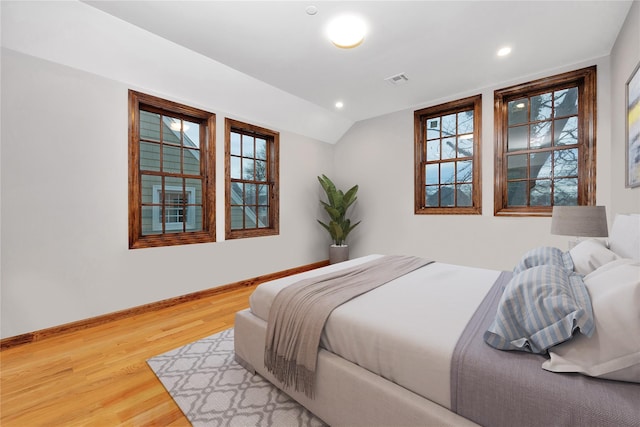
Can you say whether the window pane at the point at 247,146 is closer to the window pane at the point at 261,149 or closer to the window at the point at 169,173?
the window pane at the point at 261,149

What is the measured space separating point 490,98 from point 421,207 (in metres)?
1.66

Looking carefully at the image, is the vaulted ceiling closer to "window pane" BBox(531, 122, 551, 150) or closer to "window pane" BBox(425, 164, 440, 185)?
"window pane" BBox(531, 122, 551, 150)

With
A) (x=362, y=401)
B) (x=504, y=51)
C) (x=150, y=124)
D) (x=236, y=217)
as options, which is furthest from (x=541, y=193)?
(x=150, y=124)

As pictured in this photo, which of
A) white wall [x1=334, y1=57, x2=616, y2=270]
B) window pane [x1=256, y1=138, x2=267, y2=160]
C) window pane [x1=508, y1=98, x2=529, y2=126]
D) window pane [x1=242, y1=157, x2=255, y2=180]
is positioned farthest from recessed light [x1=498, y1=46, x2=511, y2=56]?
window pane [x1=242, y1=157, x2=255, y2=180]

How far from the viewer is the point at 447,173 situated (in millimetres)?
3930

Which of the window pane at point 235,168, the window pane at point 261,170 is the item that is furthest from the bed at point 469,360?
the window pane at point 261,170

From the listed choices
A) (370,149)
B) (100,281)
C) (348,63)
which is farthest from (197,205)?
(370,149)

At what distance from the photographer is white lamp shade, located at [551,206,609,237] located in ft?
6.95

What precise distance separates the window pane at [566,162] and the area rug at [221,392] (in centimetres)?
366

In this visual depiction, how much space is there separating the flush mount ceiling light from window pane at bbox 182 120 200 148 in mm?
2009

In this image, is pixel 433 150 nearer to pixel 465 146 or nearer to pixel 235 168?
pixel 465 146

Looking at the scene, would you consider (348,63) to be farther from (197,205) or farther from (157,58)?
(197,205)

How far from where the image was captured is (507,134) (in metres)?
3.43

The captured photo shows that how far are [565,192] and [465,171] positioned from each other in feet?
3.61
